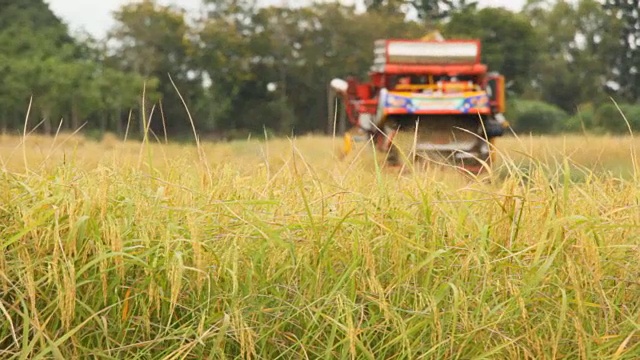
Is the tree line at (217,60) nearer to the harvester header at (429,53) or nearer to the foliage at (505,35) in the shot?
the foliage at (505,35)

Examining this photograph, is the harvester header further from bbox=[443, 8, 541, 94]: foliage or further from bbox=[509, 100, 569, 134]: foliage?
bbox=[509, 100, 569, 134]: foliage

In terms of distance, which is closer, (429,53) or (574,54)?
(429,53)

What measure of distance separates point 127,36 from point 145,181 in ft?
102

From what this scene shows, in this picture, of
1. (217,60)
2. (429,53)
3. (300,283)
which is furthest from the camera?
(217,60)

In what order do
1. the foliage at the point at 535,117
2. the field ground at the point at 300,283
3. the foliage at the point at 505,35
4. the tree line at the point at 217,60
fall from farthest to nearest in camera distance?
the foliage at the point at 535,117
the foliage at the point at 505,35
the tree line at the point at 217,60
the field ground at the point at 300,283

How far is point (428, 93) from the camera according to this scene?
35.7ft

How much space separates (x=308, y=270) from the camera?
2352 mm

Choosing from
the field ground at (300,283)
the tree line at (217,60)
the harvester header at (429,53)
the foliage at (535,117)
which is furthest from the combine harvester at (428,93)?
the foliage at (535,117)

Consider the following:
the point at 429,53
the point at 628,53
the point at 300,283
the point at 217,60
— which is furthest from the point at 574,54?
the point at 300,283

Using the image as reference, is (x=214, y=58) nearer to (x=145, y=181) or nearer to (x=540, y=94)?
(x=540, y=94)

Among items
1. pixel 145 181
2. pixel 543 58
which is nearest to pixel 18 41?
pixel 543 58

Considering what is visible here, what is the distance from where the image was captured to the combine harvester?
393 inches

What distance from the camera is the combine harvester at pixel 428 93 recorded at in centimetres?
998

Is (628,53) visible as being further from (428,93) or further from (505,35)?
(428,93)
